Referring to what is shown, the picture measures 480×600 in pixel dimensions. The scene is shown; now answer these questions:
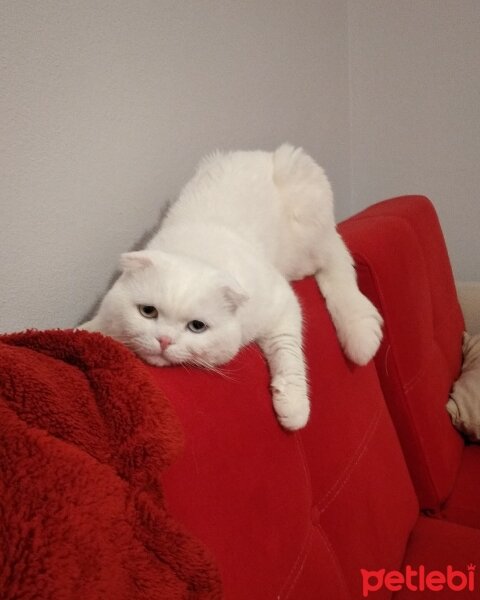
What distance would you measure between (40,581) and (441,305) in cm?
139

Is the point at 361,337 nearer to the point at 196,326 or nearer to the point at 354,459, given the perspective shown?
the point at 354,459

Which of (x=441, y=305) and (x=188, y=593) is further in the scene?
(x=441, y=305)

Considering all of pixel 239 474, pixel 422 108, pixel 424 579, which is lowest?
pixel 424 579

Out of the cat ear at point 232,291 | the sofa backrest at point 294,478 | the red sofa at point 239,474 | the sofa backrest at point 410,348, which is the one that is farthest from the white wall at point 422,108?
the cat ear at point 232,291

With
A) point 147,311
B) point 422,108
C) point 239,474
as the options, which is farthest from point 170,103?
point 422,108

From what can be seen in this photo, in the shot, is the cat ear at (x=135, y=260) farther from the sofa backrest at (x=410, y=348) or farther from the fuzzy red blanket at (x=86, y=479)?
the sofa backrest at (x=410, y=348)

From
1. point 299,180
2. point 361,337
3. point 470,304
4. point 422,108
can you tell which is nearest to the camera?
point 361,337

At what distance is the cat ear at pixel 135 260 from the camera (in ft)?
2.45

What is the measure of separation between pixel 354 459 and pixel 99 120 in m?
0.75

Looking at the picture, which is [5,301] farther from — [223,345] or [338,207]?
[338,207]

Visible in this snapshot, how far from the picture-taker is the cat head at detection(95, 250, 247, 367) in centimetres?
74

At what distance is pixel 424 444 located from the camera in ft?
4.03

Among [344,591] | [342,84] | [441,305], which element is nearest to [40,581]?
[344,591]

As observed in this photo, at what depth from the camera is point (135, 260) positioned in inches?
29.7
